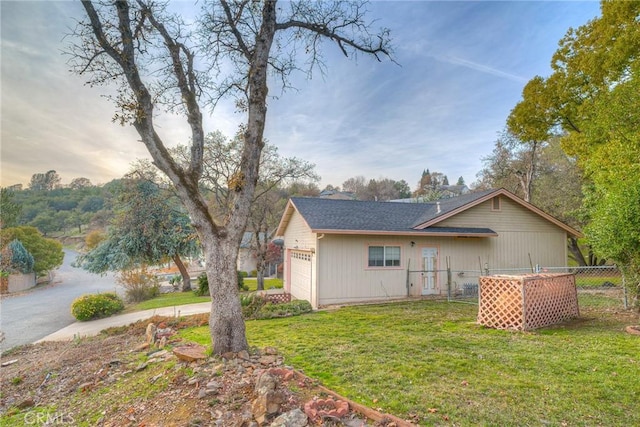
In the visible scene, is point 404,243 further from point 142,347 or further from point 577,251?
point 577,251

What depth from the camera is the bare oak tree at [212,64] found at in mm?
4938

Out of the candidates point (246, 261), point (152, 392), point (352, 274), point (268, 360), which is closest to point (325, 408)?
point (268, 360)

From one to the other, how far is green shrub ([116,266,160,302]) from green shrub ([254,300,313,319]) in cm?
1037

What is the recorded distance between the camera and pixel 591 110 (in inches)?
448

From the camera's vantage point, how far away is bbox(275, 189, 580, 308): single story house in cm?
1110

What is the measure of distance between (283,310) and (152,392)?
6.08 meters

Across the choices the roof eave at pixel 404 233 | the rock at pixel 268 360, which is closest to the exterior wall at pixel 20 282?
the roof eave at pixel 404 233

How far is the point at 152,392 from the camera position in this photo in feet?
13.3

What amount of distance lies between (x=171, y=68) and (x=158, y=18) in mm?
814

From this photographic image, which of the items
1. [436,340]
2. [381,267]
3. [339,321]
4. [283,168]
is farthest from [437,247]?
[283,168]

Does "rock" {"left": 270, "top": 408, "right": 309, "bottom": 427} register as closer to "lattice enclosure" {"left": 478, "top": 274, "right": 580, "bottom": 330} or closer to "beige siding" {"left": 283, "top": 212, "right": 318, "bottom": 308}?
"lattice enclosure" {"left": 478, "top": 274, "right": 580, "bottom": 330}

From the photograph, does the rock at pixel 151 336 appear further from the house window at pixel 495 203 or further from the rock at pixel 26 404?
the house window at pixel 495 203

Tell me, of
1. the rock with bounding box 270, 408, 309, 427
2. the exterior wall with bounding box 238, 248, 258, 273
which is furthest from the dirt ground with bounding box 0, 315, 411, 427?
the exterior wall with bounding box 238, 248, 258, 273

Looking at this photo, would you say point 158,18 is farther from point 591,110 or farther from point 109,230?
point 109,230
